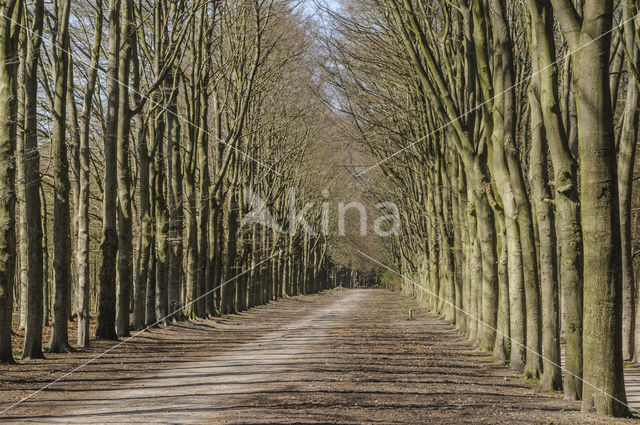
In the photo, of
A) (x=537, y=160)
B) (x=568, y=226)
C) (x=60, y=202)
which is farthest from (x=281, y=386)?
(x=60, y=202)

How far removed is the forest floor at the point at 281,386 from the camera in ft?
26.5

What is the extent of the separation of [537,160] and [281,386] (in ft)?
16.8

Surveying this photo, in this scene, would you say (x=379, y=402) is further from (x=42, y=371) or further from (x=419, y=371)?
(x=42, y=371)

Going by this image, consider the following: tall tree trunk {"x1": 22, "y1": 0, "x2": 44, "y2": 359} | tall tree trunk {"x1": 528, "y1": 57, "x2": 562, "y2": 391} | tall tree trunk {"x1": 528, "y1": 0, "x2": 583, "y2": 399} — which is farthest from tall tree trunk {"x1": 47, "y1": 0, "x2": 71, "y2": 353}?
tall tree trunk {"x1": 528, "y1": 0, "x2": 583, "y2": 399}

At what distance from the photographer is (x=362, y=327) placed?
23.3 metres

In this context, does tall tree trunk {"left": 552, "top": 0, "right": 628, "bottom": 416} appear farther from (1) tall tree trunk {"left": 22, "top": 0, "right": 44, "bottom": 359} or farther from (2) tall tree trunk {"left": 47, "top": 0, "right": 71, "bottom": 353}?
(2) tall tree trunk {"left": 47, "top": 0, "right": 71, "bottom": 353}

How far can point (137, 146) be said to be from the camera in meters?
22.1

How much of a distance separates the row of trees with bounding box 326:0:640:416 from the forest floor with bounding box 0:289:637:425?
34.7 inches

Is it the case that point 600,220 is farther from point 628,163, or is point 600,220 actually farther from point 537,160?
point 628,163

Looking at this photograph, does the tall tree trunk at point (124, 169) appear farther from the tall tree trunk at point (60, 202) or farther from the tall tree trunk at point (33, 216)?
the tall tree trunk at point (33, 216)

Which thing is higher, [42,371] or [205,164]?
[205,164]

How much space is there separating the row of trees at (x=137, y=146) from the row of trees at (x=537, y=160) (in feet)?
14.8

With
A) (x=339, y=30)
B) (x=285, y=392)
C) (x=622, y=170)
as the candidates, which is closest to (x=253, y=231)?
(x=339, y=30)

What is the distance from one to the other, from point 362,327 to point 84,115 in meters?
11.6
